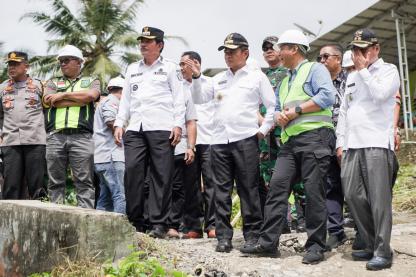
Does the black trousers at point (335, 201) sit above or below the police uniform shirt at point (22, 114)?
below

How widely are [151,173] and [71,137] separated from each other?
112 cm

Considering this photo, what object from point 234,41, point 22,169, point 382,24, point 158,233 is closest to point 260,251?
point 158,233

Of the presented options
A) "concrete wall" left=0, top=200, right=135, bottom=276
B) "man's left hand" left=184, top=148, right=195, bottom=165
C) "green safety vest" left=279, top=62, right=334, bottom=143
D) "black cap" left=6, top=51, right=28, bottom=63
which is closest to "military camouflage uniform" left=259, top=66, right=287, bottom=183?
"man's left hand" left=184, top=148, right=195, bottom=165

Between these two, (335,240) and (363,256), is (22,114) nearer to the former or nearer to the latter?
(335,240)

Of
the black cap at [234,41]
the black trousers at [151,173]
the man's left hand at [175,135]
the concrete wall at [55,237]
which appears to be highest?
the black cap at [234,41]

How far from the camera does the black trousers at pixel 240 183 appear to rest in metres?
5.26

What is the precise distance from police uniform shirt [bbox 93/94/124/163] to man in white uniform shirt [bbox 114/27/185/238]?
1009 millimetres

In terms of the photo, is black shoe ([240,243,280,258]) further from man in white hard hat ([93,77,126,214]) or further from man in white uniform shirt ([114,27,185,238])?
man in white hard hat ([93,77,126,214])

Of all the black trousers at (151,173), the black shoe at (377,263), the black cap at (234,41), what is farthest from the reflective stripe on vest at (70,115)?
the black shoe at (377,263)

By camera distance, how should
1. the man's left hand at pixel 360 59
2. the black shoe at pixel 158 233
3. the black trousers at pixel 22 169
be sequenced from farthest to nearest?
the black trousers at pixel 22 169
the black shoe at pixel 158 233
the man's left hand at pixel 360 59

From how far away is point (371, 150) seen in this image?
15.5 feet

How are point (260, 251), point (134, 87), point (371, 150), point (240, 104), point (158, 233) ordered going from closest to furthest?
point (371, 150), point (260, 251), point (240, 104), point (158, 233), point (134, 87)

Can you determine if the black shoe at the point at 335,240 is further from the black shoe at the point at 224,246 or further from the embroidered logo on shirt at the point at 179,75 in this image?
the embroidered logo on shirt at the point at 179,75

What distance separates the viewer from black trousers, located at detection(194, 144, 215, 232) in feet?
20.2
